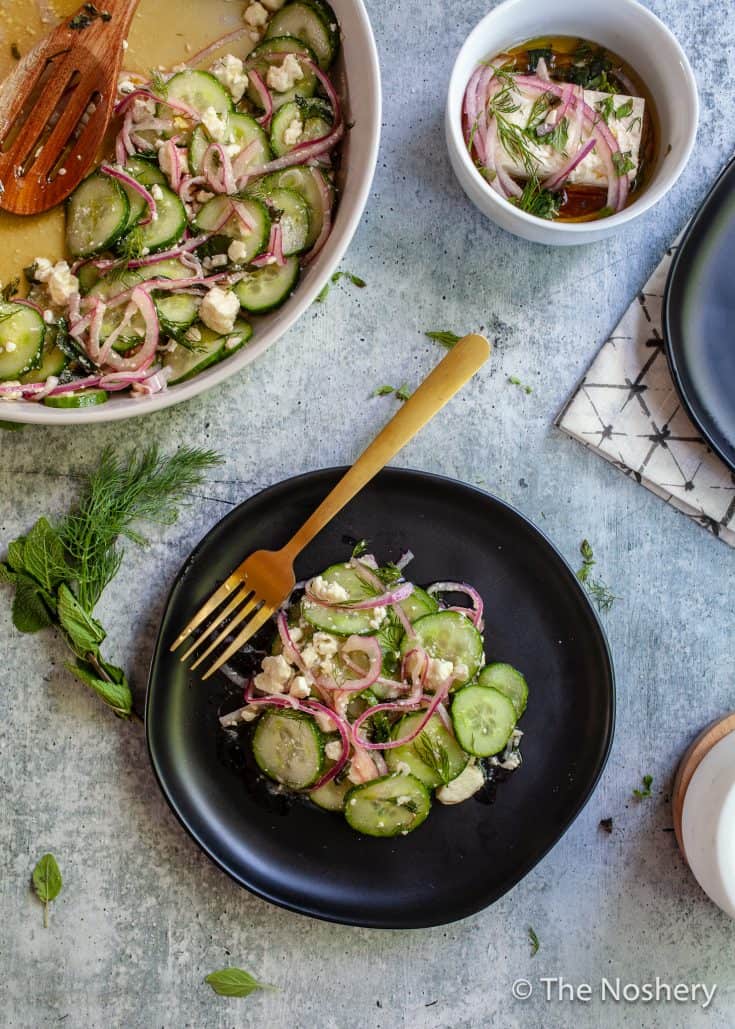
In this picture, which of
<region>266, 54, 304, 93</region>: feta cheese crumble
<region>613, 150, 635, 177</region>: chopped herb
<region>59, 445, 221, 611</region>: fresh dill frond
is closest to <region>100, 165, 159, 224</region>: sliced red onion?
<region>266, 54, 304, 93</region>: feta cheese crumble

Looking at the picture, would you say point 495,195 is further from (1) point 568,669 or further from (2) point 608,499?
(1) point 568,669

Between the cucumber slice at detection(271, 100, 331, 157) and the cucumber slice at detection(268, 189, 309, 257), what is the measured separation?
0.09 meters

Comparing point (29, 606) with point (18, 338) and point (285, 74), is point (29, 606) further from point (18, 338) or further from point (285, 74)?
point (285, 74)

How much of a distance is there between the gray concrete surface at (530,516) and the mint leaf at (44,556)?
3.1 inches

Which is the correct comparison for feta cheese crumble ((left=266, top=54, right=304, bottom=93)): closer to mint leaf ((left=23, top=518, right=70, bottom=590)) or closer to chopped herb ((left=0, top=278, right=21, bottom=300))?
chopped herb ((left=0, top=278, right=21, bottom=300))

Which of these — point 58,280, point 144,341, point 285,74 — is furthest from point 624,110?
point 58,280

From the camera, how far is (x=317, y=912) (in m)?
1.80

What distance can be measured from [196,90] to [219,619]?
3.32ft

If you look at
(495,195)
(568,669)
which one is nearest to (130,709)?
(568,669)

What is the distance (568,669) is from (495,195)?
0.98 metres

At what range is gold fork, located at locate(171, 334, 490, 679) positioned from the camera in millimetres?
1729

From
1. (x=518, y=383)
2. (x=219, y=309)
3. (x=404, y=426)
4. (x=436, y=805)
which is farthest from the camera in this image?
(x=518, y=383)

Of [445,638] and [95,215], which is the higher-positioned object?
[95,215]

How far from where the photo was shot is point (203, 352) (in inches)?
66.2
